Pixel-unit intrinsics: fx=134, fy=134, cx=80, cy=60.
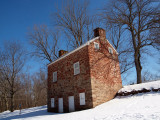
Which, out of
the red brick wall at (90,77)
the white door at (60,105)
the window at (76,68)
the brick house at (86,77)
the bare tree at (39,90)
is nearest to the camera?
the red brick wall at (90,77)

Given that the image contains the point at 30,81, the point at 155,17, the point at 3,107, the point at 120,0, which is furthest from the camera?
the point at 30,81

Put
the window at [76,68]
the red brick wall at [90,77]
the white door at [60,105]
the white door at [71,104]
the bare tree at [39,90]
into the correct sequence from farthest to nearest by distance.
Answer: the bare tree at [39,90]
the white door at [60,105]
the window at [76,68]
the white door at [71,104]
the red brick wall at [90,77]

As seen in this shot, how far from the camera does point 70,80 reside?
14859 mm

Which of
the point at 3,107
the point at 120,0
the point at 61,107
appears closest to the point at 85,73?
the point at 61,107

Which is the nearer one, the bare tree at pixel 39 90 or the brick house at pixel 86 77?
the brick house at pixel 86 77

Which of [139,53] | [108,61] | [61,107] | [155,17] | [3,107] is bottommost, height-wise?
[3,107]

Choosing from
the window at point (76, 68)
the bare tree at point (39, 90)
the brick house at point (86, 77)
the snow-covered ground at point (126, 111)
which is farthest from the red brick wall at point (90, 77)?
the bare tree at point (39, 90)

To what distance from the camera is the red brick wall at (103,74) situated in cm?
1288

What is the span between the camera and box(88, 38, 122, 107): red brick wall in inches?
507

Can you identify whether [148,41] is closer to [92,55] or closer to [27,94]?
[92,55]

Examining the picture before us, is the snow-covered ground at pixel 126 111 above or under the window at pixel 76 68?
under

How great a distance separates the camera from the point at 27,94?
43688 mm

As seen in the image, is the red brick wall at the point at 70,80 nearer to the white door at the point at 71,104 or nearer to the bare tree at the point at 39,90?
the white door at the point at 71,104

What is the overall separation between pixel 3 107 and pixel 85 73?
110ft
